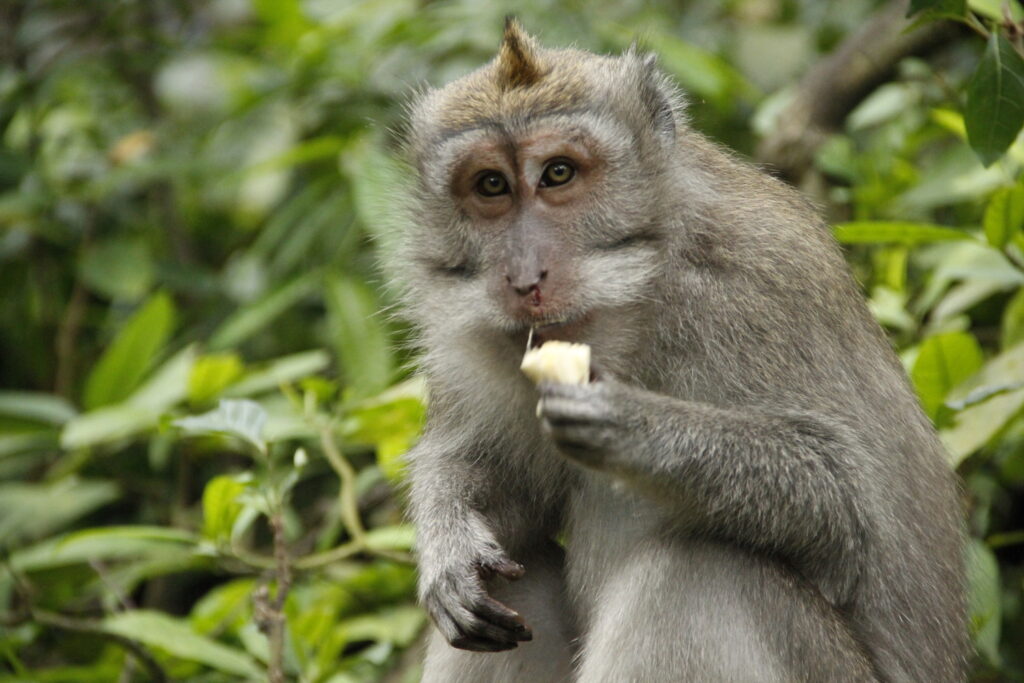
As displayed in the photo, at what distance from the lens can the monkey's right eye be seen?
4.12 m

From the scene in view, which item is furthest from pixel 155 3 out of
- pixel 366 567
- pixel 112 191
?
pixel 366 567

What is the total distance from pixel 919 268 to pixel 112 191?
5411 mm

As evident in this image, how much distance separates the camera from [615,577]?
161 inches

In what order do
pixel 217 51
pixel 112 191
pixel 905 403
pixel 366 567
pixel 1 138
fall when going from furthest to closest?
pixel 217 51
pixel 112 191
pixel 1 138
pixel 366 567
pixel 905 403

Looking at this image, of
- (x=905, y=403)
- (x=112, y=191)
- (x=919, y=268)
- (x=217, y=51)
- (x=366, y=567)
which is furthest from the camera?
(x=217, y=51)

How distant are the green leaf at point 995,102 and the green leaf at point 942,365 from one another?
3.54ft

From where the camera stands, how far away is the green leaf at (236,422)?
4508 mm

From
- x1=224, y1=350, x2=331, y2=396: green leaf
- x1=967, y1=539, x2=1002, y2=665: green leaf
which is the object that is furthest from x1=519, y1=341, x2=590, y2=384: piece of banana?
x1=224, y1=350, x2=331, y2=396: green leaf

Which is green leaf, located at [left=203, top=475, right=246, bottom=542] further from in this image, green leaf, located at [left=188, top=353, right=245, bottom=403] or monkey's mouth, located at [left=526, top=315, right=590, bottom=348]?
monkey's mouth, located at [left=526, top=315, right=590, bottom=348]

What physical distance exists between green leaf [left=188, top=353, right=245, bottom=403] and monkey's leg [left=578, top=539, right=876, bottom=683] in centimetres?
293

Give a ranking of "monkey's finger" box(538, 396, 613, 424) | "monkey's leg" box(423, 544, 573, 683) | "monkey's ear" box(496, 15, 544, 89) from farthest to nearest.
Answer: "monkey's leg" box(423, 544, 573, 683), "monkey's ear" box(496, 15, 544, 89), "monkey's finger" box(538, 396, 613, 424)

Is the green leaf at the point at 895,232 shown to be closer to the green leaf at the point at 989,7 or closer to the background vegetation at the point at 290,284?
the background vegetation at the point at 290,284

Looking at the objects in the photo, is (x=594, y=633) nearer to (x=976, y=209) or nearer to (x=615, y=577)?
(x=615, y=577)

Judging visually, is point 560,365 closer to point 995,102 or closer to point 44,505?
point 995,102
